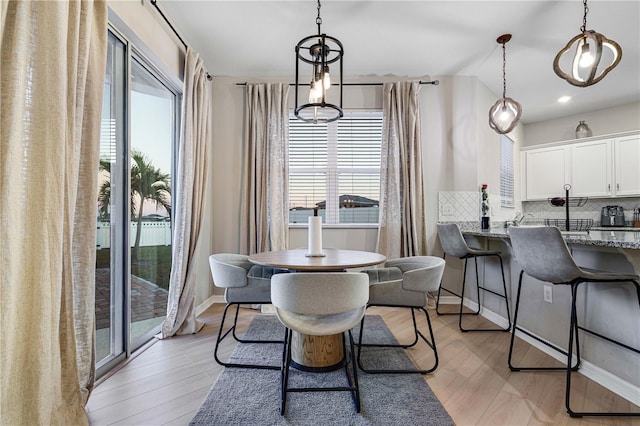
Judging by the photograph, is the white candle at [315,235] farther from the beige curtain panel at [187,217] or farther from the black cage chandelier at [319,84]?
the beige curtain panel at [187,217]

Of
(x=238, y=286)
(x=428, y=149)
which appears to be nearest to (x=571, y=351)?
(x=238, y=286)

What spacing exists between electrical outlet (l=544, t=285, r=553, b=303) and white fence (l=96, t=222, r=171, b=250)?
10.3 ft

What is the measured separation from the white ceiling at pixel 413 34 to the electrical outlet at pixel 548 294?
7.45ft

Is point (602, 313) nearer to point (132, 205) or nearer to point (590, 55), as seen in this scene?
point (590, 55)

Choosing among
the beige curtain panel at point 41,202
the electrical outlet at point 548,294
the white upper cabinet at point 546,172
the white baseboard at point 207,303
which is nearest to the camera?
the beige curtain panel at point 41,202

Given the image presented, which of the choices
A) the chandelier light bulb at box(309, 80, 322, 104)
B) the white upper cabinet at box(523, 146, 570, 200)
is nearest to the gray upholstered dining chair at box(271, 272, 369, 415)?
the chandelier light bulb at box(309, 80, 322, 104)

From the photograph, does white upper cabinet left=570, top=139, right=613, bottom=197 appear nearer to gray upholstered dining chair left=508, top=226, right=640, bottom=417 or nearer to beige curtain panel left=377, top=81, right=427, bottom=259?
beige curtain panel left=377, top=81, right=427, bottom=259

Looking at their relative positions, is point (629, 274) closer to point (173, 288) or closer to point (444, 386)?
point (444, 386)

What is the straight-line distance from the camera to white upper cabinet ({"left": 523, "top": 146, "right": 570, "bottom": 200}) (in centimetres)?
449

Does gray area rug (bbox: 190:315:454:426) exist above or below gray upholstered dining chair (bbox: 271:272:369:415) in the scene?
below

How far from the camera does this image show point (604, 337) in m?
1.76

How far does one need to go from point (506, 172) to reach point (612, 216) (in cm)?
160

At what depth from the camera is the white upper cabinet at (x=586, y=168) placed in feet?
13.1

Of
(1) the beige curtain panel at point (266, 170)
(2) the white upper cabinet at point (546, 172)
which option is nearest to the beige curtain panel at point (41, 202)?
(1) the beige curtain panel at point (266, 170)
